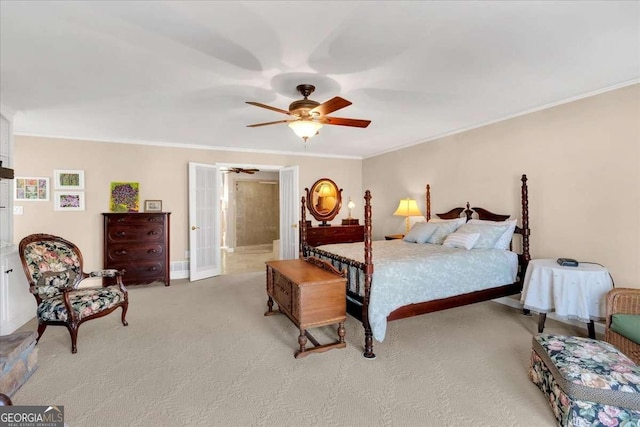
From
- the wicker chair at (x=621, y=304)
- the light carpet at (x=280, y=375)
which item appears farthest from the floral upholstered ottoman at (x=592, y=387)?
the wicker chair at (x=621, y=304)

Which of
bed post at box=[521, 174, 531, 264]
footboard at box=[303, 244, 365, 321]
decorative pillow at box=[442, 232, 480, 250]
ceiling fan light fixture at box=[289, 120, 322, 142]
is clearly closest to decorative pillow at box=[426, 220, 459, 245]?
decorative pillow at box=[442, 232, 480, 250]

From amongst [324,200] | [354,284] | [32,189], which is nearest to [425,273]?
[354,284]

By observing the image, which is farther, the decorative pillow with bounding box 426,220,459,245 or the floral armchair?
the decorative pillow with bounding box 426,220,459,245

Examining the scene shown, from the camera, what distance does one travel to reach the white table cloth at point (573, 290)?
2.80m

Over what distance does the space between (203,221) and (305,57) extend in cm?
406

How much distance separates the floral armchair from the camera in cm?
281

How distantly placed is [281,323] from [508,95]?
11.5ft

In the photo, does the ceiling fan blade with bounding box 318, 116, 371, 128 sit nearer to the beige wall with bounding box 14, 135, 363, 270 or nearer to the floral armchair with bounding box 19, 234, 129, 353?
the floral armchair with bounding box 19, 234, 129, 353

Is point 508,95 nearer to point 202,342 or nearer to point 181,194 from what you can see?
point 202,342

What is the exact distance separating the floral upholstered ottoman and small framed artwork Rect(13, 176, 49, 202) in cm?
650

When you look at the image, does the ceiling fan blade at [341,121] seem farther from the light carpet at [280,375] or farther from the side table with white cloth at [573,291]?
the side table with white cloth at [573,291]

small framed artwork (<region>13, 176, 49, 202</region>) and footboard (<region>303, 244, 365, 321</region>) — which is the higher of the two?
small framed artwork (<region>13, 176, 49, 202</region>)

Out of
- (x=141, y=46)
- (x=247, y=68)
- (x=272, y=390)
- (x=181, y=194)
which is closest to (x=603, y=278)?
(x=272, y=390)

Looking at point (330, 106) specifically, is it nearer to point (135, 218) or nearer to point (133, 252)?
point (135, 218)
